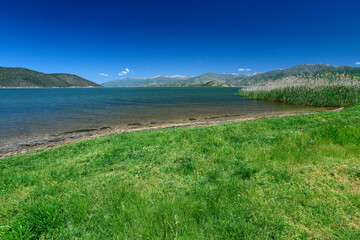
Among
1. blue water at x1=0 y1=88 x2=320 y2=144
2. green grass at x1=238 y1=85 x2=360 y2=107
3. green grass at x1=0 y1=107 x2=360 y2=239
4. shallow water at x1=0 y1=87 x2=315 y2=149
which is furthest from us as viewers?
green grass at x1=238 y1=85 x2=360 y2=107

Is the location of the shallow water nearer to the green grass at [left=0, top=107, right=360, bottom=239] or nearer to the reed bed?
the reed bed

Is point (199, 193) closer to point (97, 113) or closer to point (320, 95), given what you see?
point (97, 113)

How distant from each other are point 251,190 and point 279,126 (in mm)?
7424

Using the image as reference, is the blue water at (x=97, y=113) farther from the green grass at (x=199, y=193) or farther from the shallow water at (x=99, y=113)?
the green grass at (x=199, y=193)

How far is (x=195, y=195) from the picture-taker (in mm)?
3842

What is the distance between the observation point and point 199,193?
3.88 metres

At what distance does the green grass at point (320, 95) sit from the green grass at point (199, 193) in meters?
25.4

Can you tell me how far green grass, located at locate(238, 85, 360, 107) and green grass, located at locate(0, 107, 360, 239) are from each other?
998 inches

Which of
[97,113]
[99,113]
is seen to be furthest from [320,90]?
[97,113]

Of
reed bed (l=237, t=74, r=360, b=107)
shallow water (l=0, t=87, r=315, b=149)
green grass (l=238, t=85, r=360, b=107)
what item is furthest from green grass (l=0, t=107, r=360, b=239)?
reed bed (l=237, t=74, r=360, b=107)

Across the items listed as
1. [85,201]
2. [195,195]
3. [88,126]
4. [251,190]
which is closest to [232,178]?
[251,190]

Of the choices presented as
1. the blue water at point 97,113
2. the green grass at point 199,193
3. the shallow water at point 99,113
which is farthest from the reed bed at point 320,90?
the green grass at point 199,193

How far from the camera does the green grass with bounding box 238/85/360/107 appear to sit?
24.5 m

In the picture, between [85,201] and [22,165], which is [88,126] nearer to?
[22,165]
